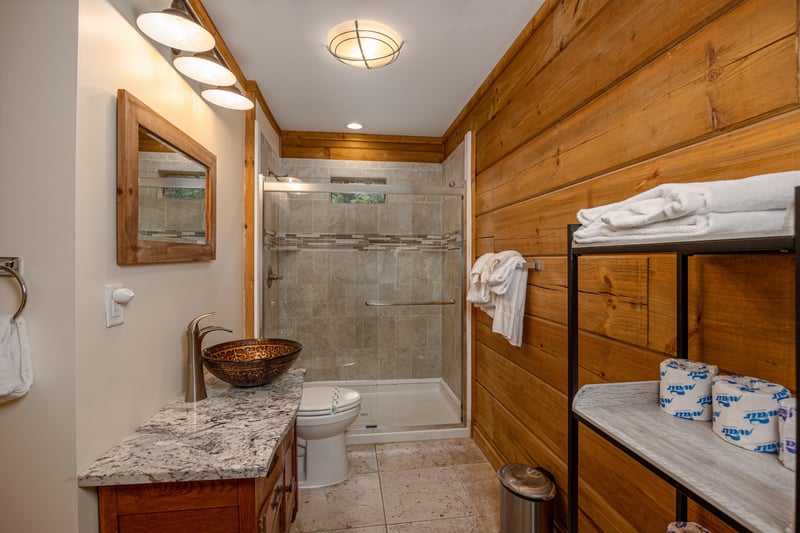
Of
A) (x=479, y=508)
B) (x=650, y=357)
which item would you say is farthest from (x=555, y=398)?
(x=479, y=508)

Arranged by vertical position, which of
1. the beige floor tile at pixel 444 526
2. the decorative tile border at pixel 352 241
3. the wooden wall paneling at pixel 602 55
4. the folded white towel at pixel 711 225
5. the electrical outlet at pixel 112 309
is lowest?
the beige floor tile at pixel 444 526

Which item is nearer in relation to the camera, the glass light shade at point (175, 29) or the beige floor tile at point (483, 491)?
the glass light shade at point (175, 29)

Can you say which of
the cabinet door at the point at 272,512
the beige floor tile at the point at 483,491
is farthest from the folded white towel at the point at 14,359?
the beige floor tile at the point at 483,491

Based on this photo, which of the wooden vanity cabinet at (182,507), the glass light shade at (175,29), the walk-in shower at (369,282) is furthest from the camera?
the walk-in shower at (369,282)

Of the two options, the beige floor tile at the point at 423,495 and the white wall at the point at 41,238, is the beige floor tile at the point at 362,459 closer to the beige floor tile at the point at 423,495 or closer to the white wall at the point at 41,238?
the beige floor tile at the point at 423,495

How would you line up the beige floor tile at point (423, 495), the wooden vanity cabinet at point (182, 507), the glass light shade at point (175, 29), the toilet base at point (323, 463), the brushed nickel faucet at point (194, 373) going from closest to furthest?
the wooden vanity cabinet at point (182, 507) → the glass light shade at point (175, 29) → the brushed nickel faucet at point (194, 373) → the beige floor tile at point (423, 495) → the toilet base at point (323, 463)

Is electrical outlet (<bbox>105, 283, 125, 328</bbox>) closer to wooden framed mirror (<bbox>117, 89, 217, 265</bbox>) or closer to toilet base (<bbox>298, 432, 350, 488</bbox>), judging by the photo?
wooden framed mirror (<bbox>117, 89, 217, 265</bbox>)

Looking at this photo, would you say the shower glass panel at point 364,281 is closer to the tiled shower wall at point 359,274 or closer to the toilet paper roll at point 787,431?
the tiled shower wall at point 359,274

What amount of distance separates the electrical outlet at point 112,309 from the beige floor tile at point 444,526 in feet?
4.96

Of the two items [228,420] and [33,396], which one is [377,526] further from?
[33,396]

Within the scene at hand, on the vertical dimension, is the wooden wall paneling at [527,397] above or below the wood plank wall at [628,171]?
below

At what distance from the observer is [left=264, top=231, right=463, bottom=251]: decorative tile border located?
115 inches

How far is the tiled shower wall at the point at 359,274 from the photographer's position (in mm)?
2896

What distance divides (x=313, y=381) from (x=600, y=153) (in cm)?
238
